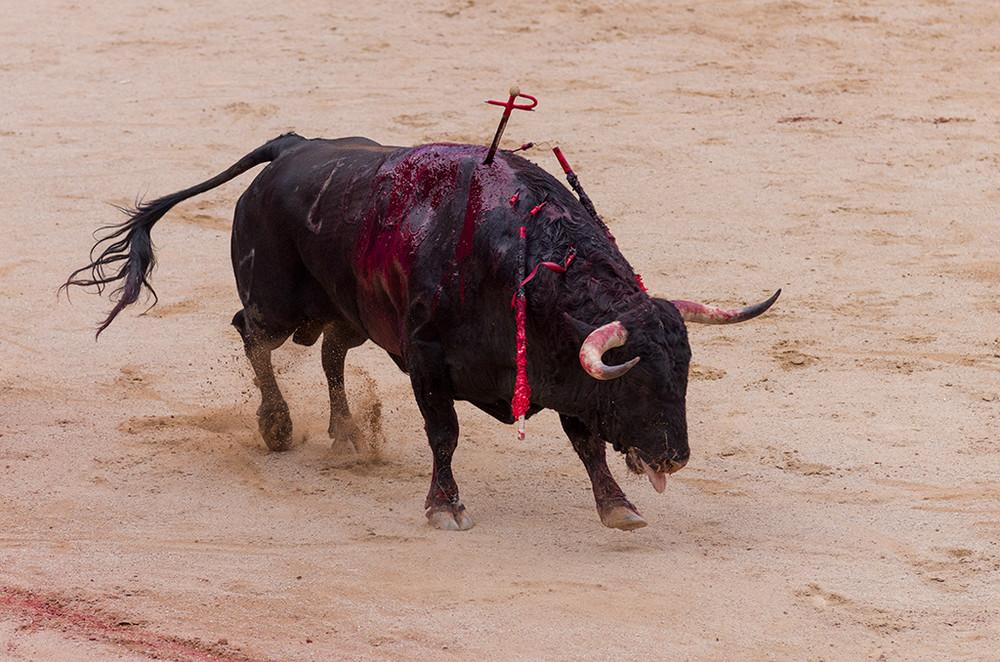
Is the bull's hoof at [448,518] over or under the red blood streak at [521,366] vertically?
under

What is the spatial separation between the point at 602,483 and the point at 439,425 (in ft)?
2.12

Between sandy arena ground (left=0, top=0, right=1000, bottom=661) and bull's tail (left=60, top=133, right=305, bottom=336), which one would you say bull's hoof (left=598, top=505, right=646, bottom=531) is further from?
bull's tail (left=60, top=133, right=305, bottom=336)

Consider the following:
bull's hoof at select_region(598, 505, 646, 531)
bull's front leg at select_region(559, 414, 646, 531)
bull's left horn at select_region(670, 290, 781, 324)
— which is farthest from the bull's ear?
bull's hoof at select_region(598, 505, 646, 531)

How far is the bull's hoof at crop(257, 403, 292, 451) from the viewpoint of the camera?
7371 mm

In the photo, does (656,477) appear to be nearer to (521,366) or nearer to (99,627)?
(521,366)

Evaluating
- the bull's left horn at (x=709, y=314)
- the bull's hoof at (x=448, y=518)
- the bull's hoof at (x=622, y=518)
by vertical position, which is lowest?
the bull's hoof at (x=448, y=518)

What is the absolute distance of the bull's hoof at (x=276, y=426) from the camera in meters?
7.37

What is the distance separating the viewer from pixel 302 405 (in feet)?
26.3

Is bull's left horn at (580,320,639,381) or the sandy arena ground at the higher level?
bull's left horn at (580,320,639,381)

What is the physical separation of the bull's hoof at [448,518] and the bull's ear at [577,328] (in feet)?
2.82

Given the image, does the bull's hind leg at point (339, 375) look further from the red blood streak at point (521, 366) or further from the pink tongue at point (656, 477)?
the pink tongue at point (656, 477)

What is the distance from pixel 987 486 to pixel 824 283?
8.38 ft

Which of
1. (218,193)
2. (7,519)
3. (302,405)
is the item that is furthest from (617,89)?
(7,519)

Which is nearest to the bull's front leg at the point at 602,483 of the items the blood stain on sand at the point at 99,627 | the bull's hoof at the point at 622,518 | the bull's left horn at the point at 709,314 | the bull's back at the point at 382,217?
the bull's hoof at the point at 622,518
